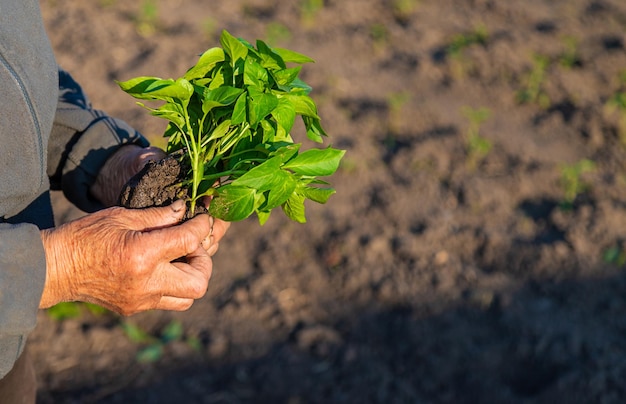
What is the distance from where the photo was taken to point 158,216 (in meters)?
1.54

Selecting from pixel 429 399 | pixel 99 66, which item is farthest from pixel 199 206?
pixel 99 66

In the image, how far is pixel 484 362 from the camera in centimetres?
297

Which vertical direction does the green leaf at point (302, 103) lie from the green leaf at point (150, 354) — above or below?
above

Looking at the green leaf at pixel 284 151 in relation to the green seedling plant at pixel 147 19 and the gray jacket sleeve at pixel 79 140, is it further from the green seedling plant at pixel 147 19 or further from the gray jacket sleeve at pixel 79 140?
the green seedling plant at pixel 147 19

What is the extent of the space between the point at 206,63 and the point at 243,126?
0.53 ft

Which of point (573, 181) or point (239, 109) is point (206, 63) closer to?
point (239, 109)

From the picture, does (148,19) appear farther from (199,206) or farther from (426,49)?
(199,206)

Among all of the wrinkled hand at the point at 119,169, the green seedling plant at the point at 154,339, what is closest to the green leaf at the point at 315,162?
the wrinkled hand at the point at 119,169

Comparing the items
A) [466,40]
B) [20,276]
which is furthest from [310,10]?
[20,276]

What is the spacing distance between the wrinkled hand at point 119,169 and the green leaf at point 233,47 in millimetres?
352

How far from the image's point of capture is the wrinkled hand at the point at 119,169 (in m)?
1.77

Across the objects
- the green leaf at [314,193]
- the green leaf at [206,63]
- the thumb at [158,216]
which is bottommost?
the thumb at [158,216]

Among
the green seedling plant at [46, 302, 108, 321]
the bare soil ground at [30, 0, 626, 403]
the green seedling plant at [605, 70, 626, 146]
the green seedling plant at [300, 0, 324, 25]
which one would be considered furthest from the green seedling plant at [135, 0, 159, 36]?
the green seedling plant at [605, 70, 626, 146]

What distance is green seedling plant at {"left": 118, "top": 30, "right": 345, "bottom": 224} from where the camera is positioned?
149 cm
